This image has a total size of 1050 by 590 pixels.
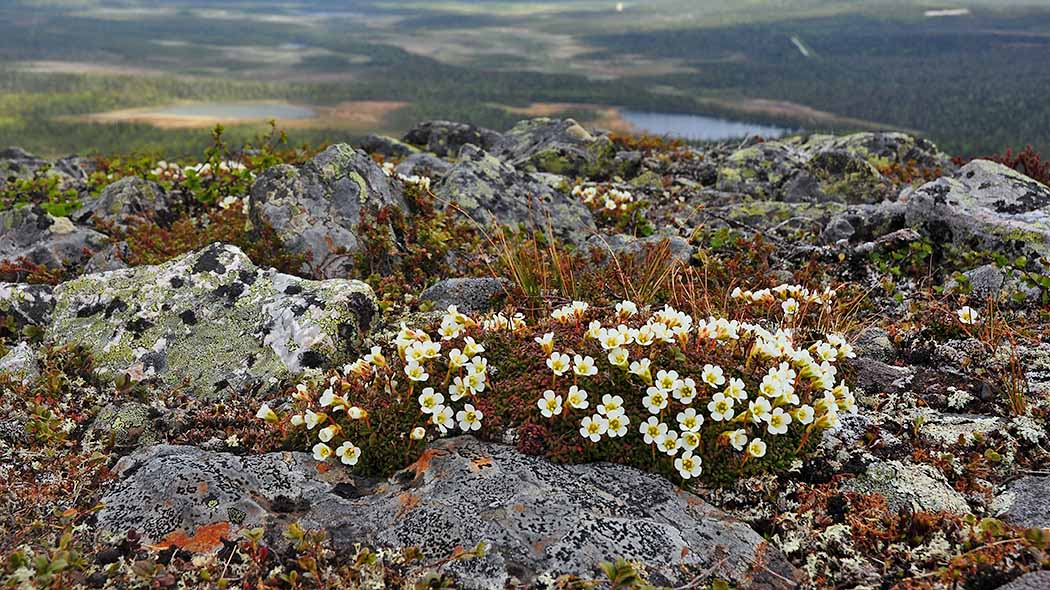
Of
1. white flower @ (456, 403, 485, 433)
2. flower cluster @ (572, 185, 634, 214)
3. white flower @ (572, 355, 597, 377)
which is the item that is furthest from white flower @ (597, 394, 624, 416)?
flower cluster @ (572, 185, 634, 214)

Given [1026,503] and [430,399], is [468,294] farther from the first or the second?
[1026,503]

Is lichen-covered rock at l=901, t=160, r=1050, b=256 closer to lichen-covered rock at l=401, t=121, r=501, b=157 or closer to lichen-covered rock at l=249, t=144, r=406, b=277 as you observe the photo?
lichen-covered rock at l=249, t=144, r=406, b=277

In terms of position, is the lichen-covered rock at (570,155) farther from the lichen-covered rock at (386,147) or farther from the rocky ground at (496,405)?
the rocky ground at (496,405)

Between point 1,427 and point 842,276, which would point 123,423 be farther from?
point 842,276

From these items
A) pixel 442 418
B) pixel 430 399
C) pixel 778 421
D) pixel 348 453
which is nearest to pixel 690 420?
pixel 778 421

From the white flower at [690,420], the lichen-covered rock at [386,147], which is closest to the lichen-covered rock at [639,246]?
the white flower at [690,420]

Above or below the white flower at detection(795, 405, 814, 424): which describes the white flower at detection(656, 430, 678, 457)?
below

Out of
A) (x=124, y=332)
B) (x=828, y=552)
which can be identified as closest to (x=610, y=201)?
(x=124, y=332)
